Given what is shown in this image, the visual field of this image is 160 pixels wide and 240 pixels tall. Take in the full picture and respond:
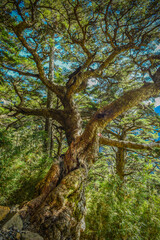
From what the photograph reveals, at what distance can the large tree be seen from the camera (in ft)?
6.29

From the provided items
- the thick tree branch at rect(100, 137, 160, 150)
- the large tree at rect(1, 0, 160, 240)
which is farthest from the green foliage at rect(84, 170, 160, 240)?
the thick tree branch at rect(100, 137, 160, 150)

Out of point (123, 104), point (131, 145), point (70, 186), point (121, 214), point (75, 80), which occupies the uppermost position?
point (75, 80)

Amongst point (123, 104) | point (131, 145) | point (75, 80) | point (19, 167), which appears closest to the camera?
point (19, 167)

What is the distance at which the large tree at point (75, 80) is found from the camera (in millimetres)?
1918

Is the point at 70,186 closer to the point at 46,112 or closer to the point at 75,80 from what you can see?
the point at 46,112

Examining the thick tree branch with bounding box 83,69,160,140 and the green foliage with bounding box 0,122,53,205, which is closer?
the green foliage with bounding box 0,122,53,205

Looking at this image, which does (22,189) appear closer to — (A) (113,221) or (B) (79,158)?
(B) (79,158)

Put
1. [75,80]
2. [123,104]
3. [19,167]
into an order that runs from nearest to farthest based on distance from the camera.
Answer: [19,167]
[123,104]
[75,80]

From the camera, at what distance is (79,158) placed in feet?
9.12

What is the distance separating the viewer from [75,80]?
435 centimetres

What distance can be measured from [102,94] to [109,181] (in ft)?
15.2

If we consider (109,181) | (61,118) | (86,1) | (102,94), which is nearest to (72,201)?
(109,181)

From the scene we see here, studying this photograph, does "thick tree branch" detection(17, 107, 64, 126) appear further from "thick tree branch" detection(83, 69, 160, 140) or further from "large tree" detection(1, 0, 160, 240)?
"thick tree branch" detection(83, 69, 160, 140)

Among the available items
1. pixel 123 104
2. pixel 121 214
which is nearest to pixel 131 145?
pixel 123 104
